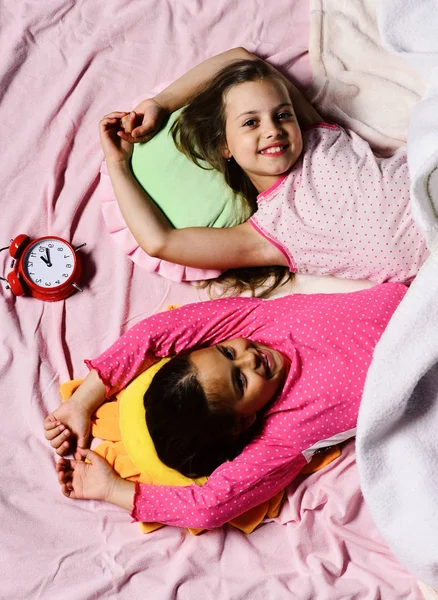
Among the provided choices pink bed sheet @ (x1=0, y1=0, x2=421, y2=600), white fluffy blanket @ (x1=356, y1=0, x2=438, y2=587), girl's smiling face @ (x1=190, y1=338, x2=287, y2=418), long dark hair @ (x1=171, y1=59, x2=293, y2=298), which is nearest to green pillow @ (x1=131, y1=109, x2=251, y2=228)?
long dark hair @ (x1=171, y1=59, x2=293, y2=298)

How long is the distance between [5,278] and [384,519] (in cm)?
81

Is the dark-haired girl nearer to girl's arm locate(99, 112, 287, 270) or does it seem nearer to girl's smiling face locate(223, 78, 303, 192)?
girl's arm locate(99, 112, 287, 270)

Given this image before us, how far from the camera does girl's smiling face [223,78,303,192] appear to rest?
132cm

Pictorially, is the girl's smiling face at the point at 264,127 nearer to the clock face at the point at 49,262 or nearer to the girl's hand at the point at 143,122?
the girl's hand at the point at 143,122

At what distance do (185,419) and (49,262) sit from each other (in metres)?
0.43

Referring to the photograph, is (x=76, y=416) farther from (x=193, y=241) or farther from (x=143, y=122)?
(x=143, y=122)

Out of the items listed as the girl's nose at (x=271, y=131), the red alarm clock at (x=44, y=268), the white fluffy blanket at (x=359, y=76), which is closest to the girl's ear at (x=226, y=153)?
the girl's nose at (x=271, y=131)

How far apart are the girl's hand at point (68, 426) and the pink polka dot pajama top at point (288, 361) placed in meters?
0.07

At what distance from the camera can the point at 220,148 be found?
1.40 m

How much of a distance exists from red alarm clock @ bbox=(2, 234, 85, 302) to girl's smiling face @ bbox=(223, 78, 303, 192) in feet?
1.22

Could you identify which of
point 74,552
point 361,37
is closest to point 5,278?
point 74,552

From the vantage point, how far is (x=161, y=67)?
1.55 meters

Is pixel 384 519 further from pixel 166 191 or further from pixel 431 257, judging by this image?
pixel 166 191

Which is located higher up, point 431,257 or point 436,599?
point 431,257
